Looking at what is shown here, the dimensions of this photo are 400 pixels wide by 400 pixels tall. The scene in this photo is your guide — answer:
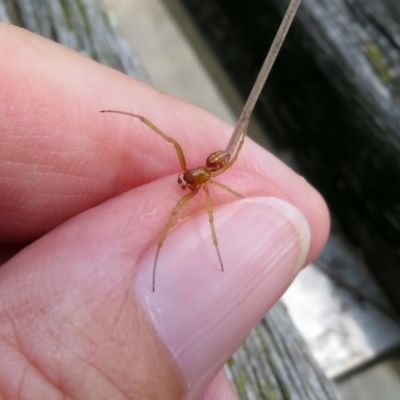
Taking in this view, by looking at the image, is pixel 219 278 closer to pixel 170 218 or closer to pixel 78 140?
pixel 170 218

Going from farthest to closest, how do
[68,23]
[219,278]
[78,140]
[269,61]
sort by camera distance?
[68,23] < [78,140] < [219,278] < [269,61]

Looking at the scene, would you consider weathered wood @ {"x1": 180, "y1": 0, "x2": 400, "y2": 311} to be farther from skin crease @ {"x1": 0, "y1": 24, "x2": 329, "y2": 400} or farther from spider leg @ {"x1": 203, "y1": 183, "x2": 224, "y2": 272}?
spider leg @ {"x1": 203, "y1": 183, "x2": 224, "y2": 272}

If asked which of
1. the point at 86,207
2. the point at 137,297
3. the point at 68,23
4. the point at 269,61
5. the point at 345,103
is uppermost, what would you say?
the point at 269,61

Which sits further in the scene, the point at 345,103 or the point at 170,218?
the point at 345,103

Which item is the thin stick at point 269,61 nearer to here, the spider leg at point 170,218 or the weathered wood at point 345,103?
the spider leg at point 170,218

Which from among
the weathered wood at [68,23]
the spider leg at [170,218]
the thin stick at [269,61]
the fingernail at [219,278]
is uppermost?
the thin stick at [269,61]

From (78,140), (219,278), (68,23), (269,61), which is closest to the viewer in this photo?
(269,61)

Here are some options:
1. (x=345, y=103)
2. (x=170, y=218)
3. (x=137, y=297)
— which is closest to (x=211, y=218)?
(x=170, y=218)

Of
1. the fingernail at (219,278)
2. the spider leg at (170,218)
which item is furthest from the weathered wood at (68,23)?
the fingernail at (219,278)
